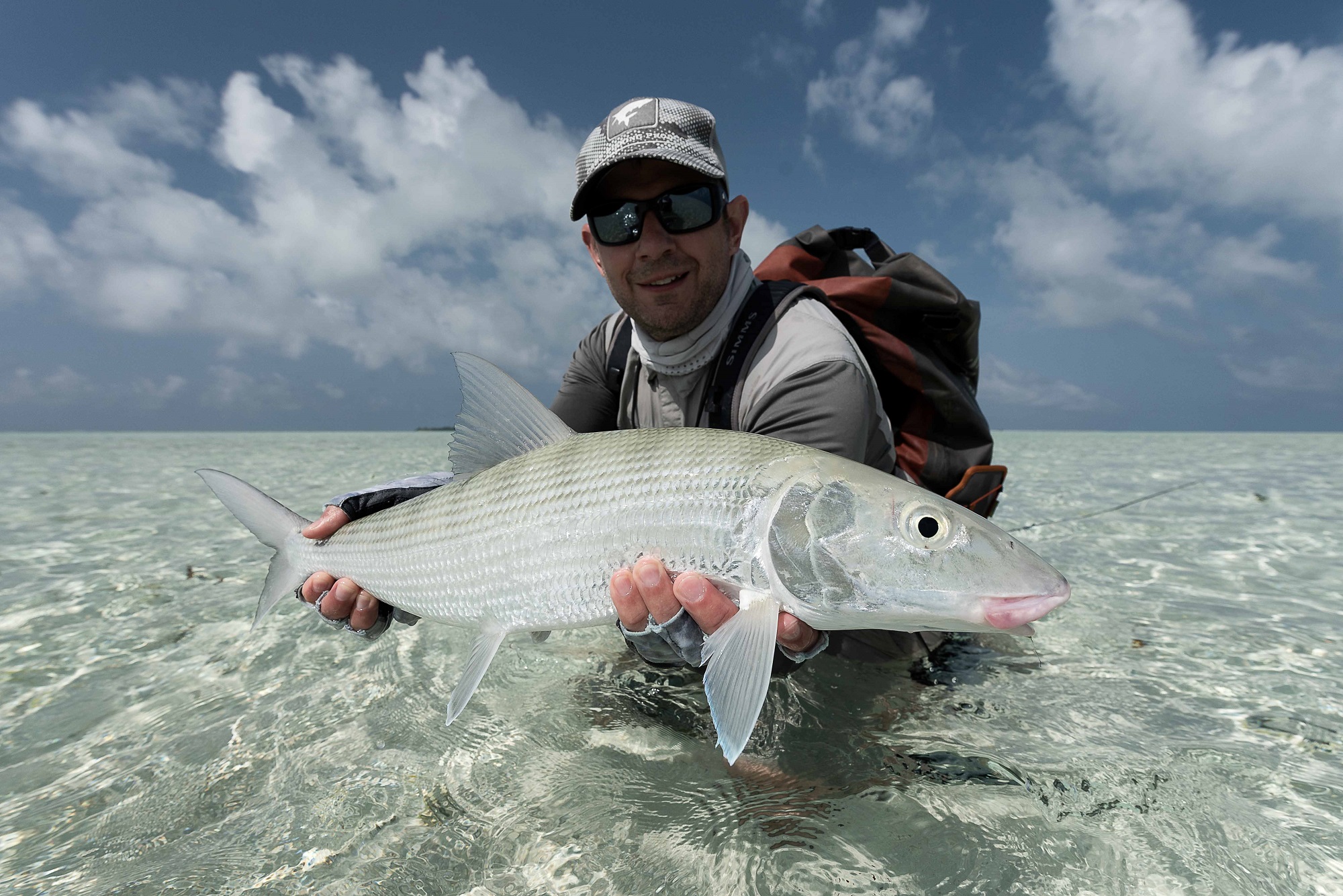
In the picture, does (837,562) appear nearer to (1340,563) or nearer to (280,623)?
(280,623)

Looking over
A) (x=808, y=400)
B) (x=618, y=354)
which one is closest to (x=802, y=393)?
(x=808, y=400)

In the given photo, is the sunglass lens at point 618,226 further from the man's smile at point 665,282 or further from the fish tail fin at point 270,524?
the fish tail fin at point 270,524

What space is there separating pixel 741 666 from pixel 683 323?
190 centimetres

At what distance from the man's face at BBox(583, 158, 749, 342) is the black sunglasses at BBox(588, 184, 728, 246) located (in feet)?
0.09

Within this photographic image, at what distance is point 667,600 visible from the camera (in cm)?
210

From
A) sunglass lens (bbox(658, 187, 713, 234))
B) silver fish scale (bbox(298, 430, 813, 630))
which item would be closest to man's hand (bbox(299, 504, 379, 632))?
silver fish scale (bbox(298, 430, 813, 630))

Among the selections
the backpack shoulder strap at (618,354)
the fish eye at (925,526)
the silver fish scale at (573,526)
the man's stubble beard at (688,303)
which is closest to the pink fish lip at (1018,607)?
the fish eye at (925,526)

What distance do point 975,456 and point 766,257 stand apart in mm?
1813

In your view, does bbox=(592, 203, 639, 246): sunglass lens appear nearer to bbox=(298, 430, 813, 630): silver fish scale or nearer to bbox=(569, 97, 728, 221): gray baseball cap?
bbox=(569, 97, 728, 221): gray baseball cap

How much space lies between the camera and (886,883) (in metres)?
1.89

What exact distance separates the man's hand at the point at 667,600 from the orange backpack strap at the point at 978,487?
141 cm

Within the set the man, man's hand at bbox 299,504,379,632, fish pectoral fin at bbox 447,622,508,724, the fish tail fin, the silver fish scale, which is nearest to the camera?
the silver fish scale

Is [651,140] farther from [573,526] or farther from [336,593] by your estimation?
[336,593]

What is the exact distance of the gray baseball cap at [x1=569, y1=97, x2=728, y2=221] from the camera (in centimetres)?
306
